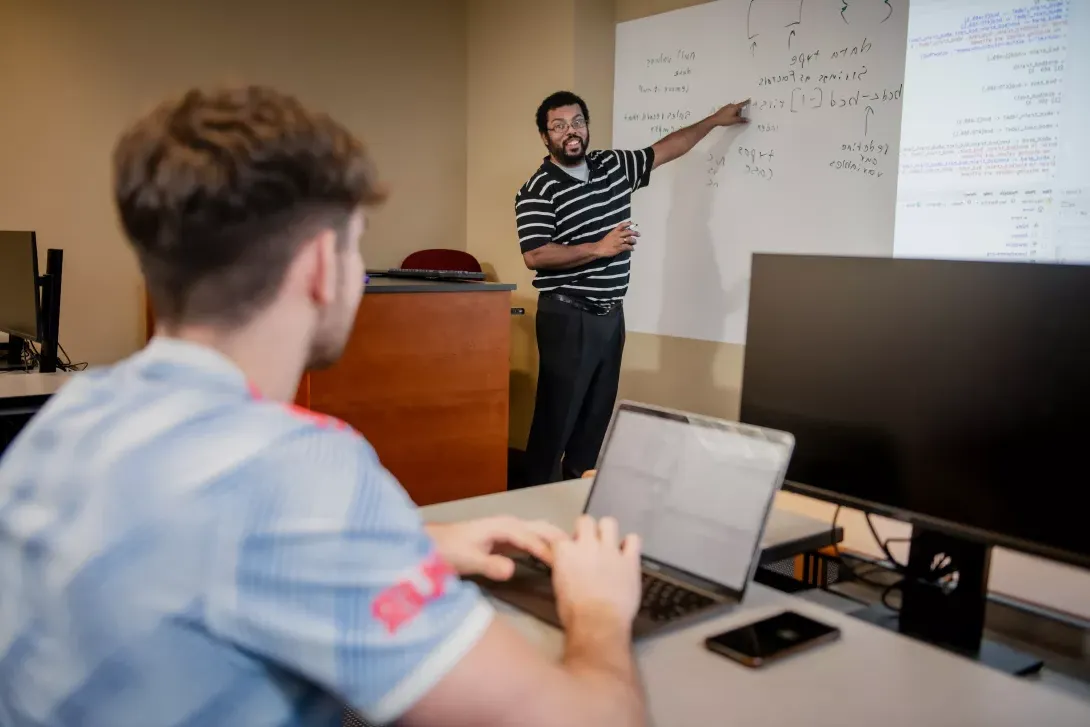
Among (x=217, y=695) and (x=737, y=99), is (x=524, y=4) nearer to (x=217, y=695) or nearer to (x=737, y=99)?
(x=737, y=99)

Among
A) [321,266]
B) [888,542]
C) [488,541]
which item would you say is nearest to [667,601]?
[488,541]

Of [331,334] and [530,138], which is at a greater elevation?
[530,138]

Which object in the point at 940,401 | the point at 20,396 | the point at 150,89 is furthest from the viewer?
the point at 150,89

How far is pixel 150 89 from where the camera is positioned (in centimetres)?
397

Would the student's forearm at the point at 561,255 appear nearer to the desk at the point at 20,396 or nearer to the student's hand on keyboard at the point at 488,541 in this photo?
the desk at the point at 20,396

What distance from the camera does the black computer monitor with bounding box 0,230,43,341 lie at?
2.80 metres

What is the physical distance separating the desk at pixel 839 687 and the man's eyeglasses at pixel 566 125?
8.81 ft

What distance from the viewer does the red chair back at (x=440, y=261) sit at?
176 inches

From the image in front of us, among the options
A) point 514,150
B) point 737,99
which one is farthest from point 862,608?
point 514,150

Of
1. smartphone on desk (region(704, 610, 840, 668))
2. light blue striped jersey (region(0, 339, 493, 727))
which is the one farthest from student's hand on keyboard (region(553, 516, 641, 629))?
light blue striped jersey (region(0, 339, 493, 727))

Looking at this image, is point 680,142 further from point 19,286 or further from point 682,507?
point 682,507

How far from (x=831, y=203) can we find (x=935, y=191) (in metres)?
0.40

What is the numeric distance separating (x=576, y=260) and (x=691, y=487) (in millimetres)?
2272

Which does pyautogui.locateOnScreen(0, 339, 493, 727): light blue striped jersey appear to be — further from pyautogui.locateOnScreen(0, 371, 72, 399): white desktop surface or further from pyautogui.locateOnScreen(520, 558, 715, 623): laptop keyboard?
pyautogui.locateOnScreen(0, 371, 72, 399): white desktop surface
